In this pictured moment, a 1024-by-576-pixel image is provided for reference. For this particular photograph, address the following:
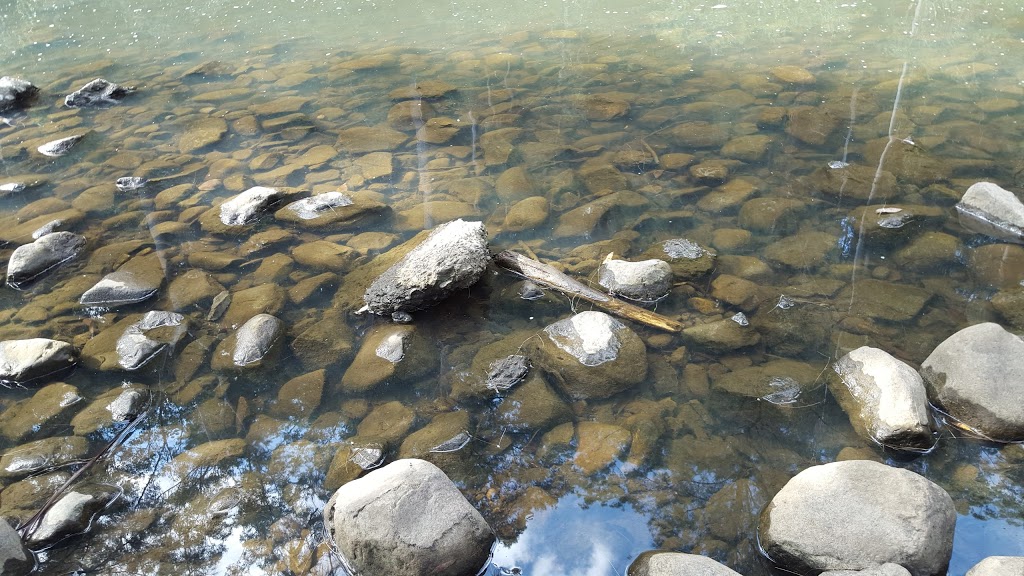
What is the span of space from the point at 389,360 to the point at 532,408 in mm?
825

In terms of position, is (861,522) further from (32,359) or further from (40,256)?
(40,256)

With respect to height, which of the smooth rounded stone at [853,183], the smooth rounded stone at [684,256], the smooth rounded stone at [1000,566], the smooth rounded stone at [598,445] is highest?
the smooth rounded stone at [1000,566]

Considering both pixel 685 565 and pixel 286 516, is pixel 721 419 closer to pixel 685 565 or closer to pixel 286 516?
pixel 685 565

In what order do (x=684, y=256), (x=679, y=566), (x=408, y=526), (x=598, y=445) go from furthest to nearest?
(x=684, y=256) < (x=598, y=445) < (x=408, y=526) < (x=679, y=566)

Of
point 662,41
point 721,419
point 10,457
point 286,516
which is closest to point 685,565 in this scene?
point 721,419

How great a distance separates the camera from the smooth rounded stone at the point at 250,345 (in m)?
3.46

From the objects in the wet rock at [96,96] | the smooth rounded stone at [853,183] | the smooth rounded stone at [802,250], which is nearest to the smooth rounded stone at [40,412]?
the smooth rounded stone at [802,250]

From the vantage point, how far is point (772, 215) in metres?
4.32

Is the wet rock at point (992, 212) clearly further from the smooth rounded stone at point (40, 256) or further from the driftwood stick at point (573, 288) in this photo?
the smooth rounded stone at point (40, 256)

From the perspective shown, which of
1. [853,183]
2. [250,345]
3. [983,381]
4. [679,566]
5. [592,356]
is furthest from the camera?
[853,183]

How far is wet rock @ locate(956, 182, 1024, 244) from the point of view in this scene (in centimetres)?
395

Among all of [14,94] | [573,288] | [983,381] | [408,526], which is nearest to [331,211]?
[573,288]

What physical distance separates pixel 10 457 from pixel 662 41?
27.0ft

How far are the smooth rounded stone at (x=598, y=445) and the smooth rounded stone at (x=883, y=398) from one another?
3.25ft
